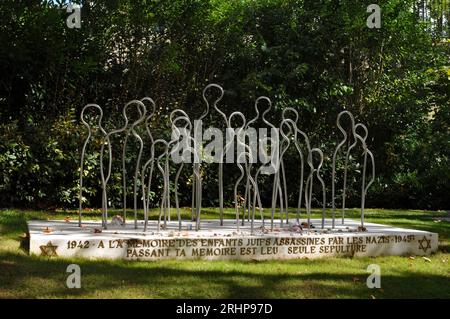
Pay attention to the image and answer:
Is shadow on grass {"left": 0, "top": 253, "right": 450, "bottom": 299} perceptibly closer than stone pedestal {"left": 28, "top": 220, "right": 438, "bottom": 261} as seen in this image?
Yes

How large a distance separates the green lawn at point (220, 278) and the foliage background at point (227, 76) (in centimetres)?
374

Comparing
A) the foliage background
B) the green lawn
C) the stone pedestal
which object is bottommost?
the green lawn

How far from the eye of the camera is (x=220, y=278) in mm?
5574

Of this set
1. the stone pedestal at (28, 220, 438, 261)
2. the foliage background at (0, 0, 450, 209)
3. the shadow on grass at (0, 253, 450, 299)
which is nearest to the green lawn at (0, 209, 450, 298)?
the shadow on grass at (0, 253, 450, 299)

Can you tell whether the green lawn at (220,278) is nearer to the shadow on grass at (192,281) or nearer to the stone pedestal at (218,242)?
the shadow on grass at (192,281)

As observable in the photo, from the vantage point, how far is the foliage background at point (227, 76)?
34.5 feet

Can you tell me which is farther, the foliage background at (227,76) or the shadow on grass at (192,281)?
the foliage background at (227,76)

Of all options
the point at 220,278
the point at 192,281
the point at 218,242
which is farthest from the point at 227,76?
the point at 192,281

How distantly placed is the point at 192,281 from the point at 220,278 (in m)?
0.28

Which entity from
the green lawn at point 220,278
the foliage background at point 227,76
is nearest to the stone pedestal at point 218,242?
the green lawn at point 220,278

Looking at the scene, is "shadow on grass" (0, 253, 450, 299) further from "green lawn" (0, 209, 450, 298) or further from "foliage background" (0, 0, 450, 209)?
"foliage background" (0, 0, 450, 209)

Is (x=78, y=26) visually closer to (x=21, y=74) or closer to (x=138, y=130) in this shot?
(x=21, y=74)

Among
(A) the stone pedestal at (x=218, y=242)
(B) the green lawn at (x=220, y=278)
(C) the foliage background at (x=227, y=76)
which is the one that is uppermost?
(C) the foliage background at (x=227, y=76)

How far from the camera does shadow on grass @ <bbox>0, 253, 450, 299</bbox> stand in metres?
5.03
